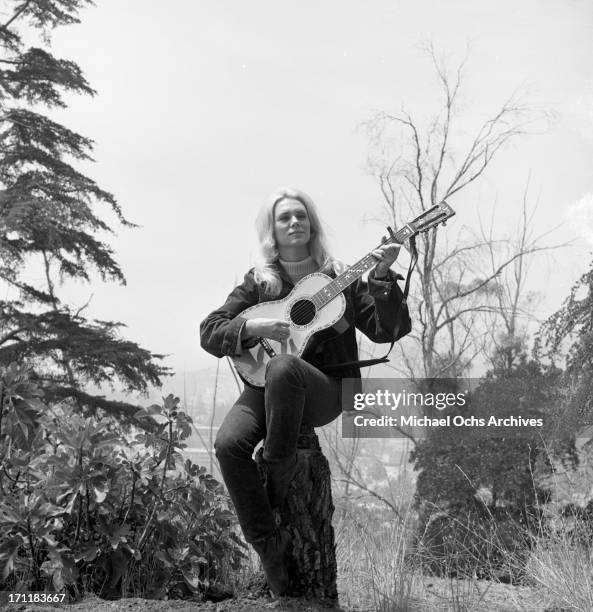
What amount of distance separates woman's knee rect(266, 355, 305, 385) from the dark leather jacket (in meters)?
0.26

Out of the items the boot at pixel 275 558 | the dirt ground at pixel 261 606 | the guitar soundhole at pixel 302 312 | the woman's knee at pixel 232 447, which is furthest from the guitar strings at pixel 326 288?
the dirt ground at pixel 261 606

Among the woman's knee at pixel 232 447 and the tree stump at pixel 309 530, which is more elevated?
the woman's knee at pixel 232 447

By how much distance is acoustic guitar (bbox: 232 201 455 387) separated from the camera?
2617mm

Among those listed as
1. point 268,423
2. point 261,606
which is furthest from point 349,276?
point 261,606

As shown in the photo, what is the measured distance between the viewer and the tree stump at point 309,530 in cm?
256

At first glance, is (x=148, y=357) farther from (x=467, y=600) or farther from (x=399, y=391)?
(x=467, y=600)

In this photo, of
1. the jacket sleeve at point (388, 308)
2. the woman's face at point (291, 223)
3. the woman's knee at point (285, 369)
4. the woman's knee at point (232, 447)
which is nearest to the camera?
the woman's knee at point (285, 369)

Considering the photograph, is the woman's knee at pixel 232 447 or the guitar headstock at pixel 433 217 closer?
the woman's knee at pixel 232 447

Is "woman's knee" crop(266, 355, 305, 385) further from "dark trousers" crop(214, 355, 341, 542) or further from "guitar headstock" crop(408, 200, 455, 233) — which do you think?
"guitar headstock" crop(408, 200, 455, 233)

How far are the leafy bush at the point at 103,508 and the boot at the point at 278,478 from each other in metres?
0.47

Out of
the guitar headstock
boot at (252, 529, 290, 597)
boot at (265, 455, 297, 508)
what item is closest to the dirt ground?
boot at (252, 529, 290, 597)

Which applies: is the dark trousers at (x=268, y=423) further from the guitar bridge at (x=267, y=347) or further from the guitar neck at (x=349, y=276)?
the guitar neck at (x=349, y=276)

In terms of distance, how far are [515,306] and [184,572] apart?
256 inches

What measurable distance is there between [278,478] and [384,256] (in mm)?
863
